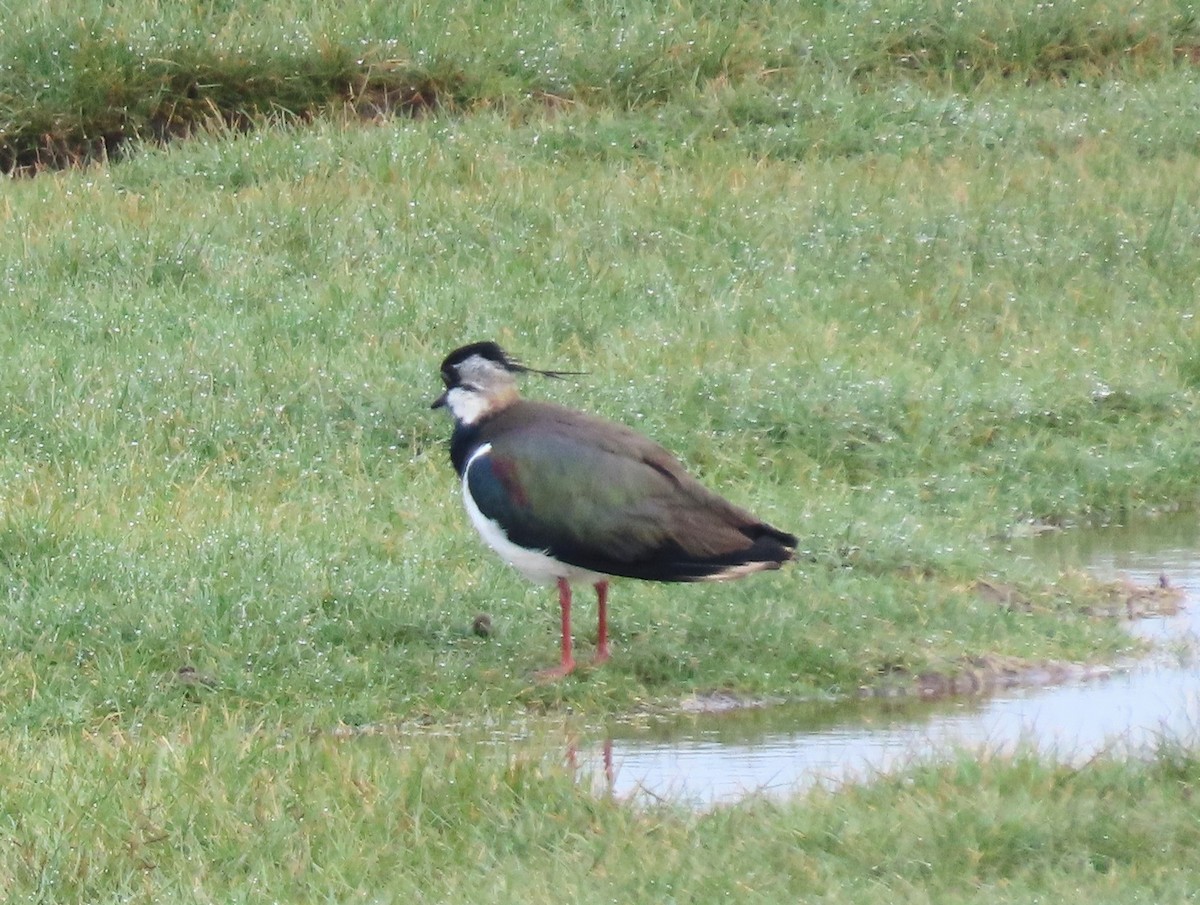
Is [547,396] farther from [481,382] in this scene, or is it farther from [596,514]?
[596,514]

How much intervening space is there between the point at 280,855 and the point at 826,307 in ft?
18.8

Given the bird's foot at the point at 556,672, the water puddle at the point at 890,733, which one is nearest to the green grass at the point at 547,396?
the bird's foot at the point at 556,672

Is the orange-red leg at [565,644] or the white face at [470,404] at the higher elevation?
the white face at [470,404]

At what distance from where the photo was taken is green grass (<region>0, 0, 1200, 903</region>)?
14.9 feet

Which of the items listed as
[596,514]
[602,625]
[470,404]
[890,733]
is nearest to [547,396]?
[470,404]

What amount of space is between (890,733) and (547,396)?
10.2 ft

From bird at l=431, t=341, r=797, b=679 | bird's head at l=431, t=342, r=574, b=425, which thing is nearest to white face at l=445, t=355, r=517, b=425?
bird's head at l=431, t=342, r=574, b=425

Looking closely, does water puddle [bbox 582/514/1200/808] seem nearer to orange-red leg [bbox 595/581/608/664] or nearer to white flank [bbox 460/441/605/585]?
orange-red leg [bbox 595/581/608/664]

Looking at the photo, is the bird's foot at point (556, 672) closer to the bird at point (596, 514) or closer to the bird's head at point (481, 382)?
the bird at point (596, 514)

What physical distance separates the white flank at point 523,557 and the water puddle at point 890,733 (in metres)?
0.53

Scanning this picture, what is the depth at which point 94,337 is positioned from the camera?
8914 mm

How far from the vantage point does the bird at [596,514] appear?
594 centimetres

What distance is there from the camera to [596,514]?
5.97 meters

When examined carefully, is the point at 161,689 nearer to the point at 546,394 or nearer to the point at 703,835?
the point at 703,835
